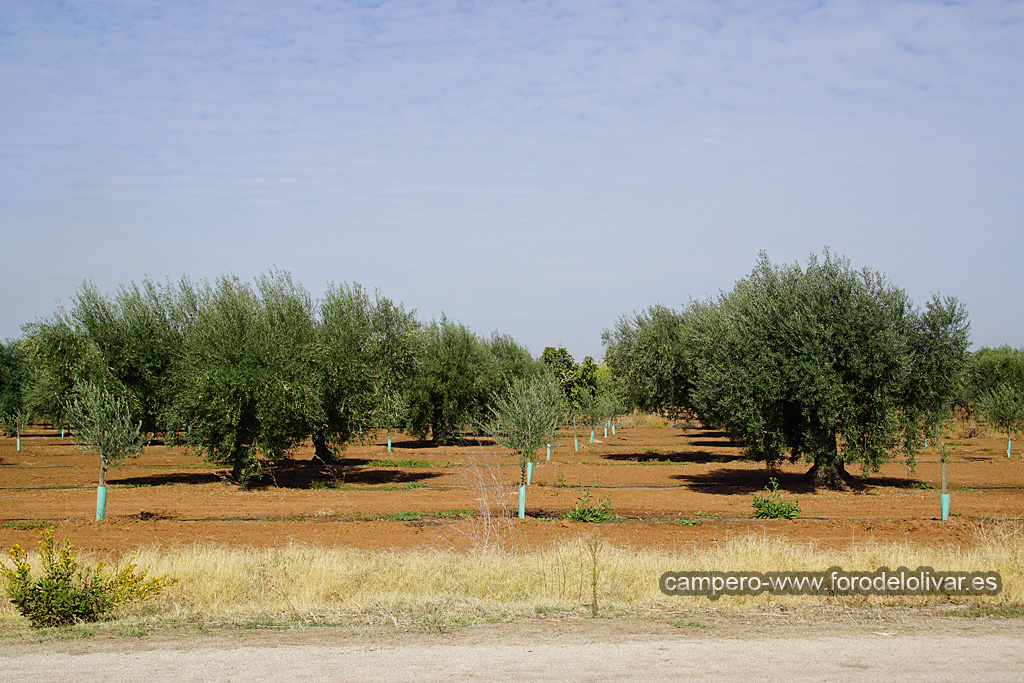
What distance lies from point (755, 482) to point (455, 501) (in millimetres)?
11248

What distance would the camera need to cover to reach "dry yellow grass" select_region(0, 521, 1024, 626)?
27.2 feet

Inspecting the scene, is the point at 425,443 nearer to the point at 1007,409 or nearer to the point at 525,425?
the point at 525,425

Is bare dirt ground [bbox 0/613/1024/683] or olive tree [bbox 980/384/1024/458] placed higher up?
olive tree [bbox 980/384/1024/458]

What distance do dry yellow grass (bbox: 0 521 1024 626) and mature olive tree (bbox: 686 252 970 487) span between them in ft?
33.1

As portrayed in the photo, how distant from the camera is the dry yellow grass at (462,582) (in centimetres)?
828

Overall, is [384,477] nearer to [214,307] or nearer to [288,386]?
[288,386]

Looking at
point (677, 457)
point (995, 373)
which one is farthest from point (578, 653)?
point (995, 373)

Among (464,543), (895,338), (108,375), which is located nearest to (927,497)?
(895,338)

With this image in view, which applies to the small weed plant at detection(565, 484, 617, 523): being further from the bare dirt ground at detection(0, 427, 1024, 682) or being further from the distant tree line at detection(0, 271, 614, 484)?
the distant tree line at detection(0, 271, 614, 484)

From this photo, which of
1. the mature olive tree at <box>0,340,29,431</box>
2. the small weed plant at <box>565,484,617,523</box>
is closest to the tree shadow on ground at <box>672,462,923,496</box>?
the small weed plant at <box>565,484,617,523</box>

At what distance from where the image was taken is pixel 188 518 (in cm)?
1722

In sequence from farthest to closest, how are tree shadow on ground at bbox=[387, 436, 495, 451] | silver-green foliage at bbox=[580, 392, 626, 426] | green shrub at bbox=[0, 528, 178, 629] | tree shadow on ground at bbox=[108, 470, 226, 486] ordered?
silver-green foliage at bbox=[580, 392, 626, 426] → tree shadow on ground at bbox=[387, 436, 495, 451] → tree shadow on ground at bbox=[108, 470, 226, 486] → green shrub at bbox=[0, 528, 178, 629]

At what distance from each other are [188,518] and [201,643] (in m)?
11.2

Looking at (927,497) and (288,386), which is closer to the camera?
(927,497)
